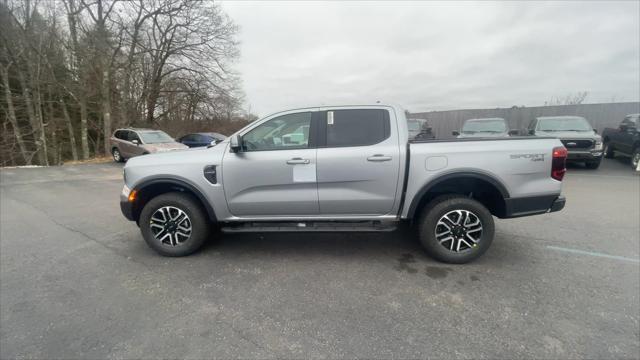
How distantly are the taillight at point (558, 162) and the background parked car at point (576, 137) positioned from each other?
330 inches

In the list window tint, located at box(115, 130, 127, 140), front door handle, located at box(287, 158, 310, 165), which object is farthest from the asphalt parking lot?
window tint, located at box(115, 130, 127, 140)

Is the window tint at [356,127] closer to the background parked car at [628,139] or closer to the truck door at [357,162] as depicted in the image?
the truck door at [357,162]

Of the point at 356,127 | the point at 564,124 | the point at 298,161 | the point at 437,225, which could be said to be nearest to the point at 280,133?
the point at 298,161

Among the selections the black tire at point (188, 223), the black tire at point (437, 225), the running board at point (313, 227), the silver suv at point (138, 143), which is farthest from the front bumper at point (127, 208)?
the silver suv at point (138, 143)

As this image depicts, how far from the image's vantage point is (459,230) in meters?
3.19

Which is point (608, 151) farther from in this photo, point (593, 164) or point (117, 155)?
point (117, 155)

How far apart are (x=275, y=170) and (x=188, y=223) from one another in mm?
1296

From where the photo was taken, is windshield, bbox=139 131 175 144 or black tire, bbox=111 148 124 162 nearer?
windshield, bbox=139 131 175 144

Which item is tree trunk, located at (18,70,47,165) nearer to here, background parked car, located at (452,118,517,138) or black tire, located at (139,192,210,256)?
black tire, located at (139,192,210,256)

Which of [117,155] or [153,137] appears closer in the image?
[153,137]

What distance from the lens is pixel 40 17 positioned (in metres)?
→ 15.2

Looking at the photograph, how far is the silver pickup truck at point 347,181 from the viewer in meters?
3.08

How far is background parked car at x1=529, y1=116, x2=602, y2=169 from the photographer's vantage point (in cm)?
923

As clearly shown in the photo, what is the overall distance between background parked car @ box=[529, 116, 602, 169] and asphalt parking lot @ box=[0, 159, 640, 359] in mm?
6169
